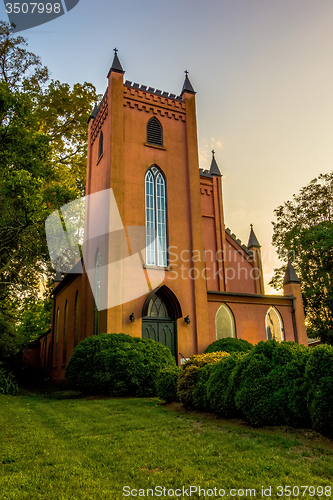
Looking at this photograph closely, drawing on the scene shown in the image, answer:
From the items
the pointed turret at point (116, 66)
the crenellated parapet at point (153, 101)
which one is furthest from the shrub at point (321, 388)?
the pointed turret at point (116, 66)

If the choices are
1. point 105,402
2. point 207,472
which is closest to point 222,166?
point 105,402

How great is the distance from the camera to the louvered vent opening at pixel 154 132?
54.2ft

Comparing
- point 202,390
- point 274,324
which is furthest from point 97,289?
point 202,390

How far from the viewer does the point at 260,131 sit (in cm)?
1495

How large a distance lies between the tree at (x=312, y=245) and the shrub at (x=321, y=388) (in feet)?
68.3

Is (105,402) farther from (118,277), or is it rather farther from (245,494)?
(245,494)

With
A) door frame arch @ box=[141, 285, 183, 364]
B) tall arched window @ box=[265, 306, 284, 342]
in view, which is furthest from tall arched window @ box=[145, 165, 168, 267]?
tall arched window @ box=[265, 306, 284, 342]

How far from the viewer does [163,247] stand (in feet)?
50.0

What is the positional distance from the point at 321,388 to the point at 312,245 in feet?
77.3

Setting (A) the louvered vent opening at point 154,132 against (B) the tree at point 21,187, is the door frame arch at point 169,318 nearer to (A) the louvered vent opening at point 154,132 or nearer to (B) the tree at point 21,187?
(B) the tree at point 21,187

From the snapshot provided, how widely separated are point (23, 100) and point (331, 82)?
11014mm

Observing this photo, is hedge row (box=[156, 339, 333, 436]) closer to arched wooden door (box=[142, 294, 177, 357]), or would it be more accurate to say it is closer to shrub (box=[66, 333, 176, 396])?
shrub (box=[66, 333, 176, 396])

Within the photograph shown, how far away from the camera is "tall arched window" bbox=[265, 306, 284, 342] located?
16000mm

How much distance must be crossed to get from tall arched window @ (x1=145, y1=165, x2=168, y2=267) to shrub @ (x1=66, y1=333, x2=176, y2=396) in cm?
423
